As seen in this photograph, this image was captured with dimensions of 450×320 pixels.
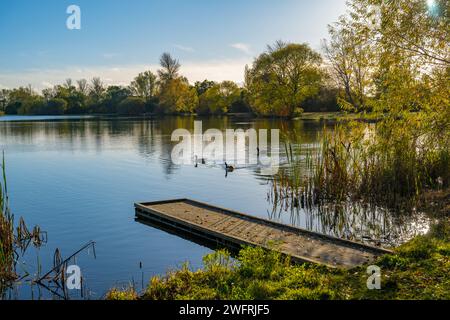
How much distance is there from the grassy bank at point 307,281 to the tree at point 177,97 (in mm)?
95483

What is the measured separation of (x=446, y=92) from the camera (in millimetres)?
15016

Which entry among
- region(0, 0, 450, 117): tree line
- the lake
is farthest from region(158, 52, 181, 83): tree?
the lake

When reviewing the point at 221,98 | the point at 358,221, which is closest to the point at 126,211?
the point at 358,221

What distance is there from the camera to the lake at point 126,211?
36.6 feet

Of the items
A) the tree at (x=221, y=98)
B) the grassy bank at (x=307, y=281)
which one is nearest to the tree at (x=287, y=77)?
the tree at (x=221, y=98)

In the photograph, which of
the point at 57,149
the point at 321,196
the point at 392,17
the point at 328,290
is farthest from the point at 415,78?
the point at 57,149

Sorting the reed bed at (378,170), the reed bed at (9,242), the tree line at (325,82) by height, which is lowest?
the reed bed at (9,242)

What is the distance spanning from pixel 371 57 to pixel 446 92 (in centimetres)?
282

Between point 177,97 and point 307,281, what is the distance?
320 feet

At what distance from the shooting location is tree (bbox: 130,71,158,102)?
4599 inches

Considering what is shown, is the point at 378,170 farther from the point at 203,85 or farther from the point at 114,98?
the point at 114,98

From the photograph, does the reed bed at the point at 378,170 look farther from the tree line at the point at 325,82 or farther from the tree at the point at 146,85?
the tree at the point at 146,85

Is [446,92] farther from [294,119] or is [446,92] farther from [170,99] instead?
[170,99]

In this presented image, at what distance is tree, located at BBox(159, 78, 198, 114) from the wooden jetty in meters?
88.0
